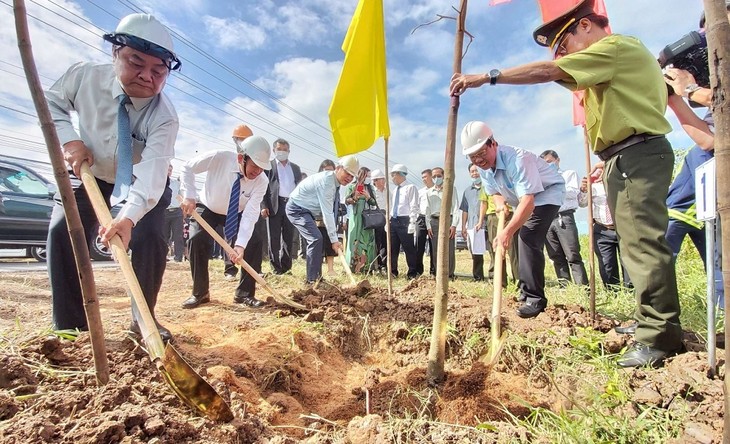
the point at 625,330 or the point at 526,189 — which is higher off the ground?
the point at 526,189

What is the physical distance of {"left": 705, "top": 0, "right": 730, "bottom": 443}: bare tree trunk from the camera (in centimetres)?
93

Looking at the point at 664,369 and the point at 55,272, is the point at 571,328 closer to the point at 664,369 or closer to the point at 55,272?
the point at 664,369

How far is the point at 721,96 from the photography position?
944mm

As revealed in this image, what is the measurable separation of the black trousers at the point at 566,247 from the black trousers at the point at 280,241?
3904 mm

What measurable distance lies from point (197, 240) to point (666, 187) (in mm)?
3732

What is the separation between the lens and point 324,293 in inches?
165

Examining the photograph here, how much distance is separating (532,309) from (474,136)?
5.19 feet

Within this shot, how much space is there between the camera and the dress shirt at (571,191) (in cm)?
537

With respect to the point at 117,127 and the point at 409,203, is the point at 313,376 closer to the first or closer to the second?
the point at 117,127

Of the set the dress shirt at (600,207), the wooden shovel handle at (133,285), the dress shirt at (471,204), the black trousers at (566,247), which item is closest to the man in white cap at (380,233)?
the dress shirt at (471,204)

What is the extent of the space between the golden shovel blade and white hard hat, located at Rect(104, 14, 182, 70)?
4.89ft

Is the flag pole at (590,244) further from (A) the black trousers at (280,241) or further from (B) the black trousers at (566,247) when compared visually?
(A) the black trousers at (280,241)

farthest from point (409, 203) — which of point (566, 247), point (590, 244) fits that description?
point (590, 244)

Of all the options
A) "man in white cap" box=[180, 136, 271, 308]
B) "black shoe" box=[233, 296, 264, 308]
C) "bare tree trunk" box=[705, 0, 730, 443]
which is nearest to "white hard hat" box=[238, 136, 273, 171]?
"man in white cap" box=[180, 136, 271, 308]
